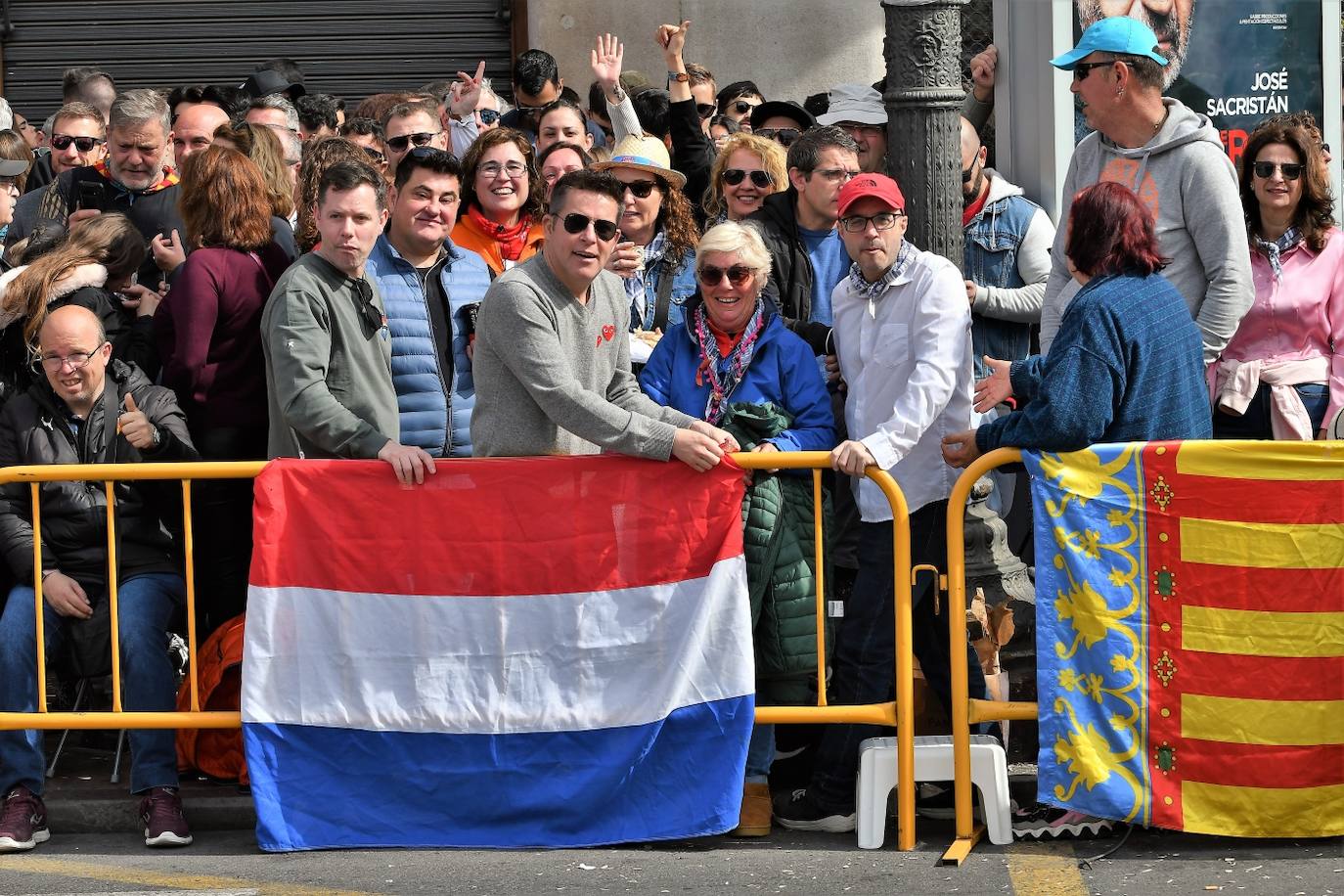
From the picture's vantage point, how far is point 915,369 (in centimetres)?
612

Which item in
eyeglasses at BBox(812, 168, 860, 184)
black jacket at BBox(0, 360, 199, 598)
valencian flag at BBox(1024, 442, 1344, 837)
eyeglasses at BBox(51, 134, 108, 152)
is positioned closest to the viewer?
valencian flag at BBox(1024, 442, 1344, 837)

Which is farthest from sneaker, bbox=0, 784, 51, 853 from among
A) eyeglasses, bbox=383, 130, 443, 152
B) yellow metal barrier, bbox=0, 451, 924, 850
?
eyeglasses, bbox=383, 130, 443, 152

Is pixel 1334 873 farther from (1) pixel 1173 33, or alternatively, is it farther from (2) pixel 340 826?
(1) pixel 1173 33

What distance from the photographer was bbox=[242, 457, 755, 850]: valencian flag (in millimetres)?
5992

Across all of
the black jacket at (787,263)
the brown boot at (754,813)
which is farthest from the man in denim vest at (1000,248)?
the brown boot at (754,813)

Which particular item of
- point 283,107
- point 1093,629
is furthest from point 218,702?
point 283,107

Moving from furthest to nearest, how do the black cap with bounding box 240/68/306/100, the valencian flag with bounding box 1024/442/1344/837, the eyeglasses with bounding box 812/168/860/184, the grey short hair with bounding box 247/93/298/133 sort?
the black cap with bounding box 240/68/306/100, the grey short hair with bounding box 247/93/298/133, the eyeglasses with bounding box 812/168/860/184, the valencian flag with bounding box 1024/442/1344/837

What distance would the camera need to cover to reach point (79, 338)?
256 inches

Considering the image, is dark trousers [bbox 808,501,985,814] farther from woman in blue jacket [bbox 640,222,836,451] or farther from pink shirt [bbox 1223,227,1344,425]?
pink shirt [bbox 1223,227,1344,425]

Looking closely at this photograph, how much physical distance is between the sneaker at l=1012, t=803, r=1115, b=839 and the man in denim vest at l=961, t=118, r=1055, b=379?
7.08ft

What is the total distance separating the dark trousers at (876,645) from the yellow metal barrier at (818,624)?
91 millimetres

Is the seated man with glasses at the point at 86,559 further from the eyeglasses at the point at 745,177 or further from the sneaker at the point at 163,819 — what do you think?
the eyeglasses at the point at 745,177

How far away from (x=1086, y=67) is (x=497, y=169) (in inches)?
93.9

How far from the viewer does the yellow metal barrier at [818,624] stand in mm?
5961
